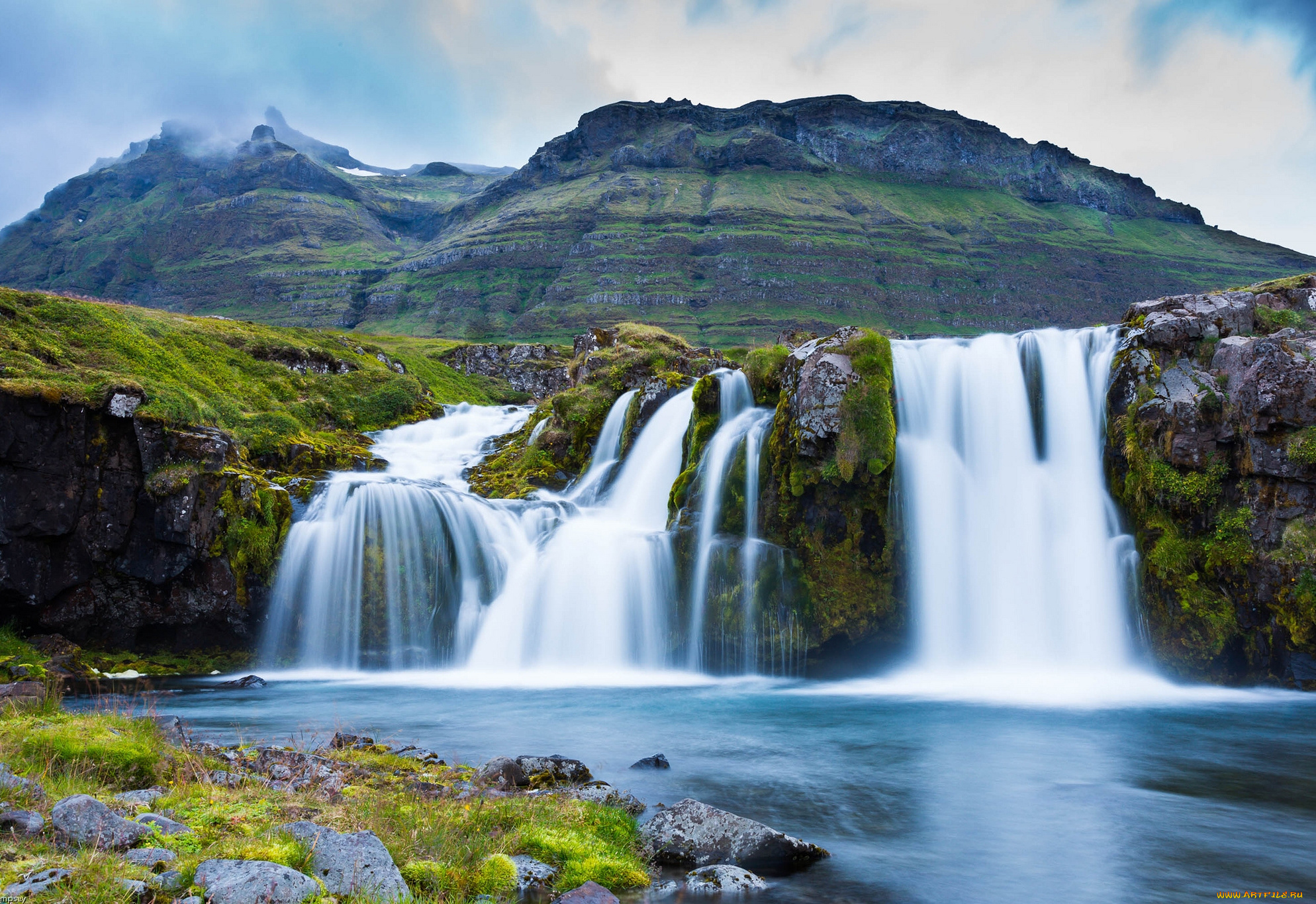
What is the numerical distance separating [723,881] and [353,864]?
3226 millimetres

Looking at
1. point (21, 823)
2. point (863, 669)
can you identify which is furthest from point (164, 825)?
point (863, 669)

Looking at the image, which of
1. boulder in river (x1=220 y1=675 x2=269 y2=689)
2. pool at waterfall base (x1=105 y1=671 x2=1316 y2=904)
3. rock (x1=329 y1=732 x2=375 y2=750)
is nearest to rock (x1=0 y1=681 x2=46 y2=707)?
pool at waterfall base (x1=105 y1=671 x2=1316 y2=904)

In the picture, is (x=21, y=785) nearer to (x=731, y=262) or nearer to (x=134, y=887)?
(x=134, y=887)

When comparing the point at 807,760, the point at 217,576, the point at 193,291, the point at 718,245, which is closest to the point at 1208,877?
the point at 807,760

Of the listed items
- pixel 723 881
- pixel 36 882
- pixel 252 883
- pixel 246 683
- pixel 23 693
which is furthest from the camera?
pixel 246 683

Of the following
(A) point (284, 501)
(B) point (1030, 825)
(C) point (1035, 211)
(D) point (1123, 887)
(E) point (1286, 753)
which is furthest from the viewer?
(C) point (1035, 211)

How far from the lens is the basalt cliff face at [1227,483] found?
15.8 metres

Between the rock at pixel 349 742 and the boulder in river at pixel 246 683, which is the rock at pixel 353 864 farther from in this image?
the boulder in river at pixel 246 683

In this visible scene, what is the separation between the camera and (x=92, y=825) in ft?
16.1

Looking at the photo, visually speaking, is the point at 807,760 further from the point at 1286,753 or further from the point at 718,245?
the point at 718,245

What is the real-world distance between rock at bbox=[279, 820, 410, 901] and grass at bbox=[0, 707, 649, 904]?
99mm

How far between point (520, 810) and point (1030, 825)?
20.5 ft

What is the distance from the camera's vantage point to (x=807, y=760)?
11734 millimetres

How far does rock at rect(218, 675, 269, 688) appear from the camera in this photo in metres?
18.2
